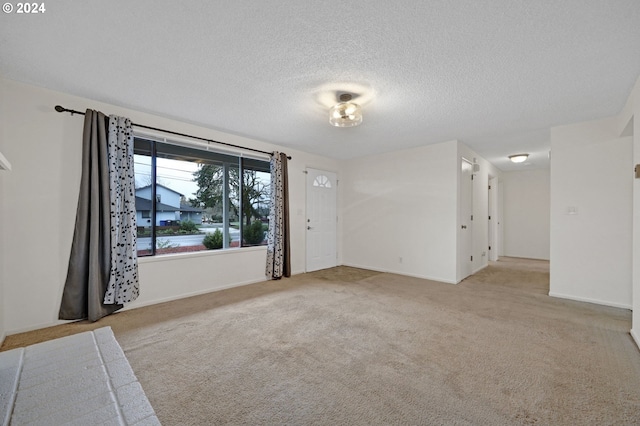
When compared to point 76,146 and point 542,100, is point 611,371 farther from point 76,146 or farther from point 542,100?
point 76,146

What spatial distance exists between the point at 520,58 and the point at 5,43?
3.97 metres

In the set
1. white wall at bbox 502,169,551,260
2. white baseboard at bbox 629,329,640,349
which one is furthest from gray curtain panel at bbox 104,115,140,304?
white wall at bbox 502,169,551,260

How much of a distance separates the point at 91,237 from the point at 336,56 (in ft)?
10.2

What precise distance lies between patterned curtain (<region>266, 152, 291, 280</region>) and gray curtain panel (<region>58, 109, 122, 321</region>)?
2255 millimetres

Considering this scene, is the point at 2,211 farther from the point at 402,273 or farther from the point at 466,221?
the point at 466,221

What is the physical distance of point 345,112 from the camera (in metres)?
2.87

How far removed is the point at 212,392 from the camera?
5.54 feet

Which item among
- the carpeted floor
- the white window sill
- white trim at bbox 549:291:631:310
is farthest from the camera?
the white window sill

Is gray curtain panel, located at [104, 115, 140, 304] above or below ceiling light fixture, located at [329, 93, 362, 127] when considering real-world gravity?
below

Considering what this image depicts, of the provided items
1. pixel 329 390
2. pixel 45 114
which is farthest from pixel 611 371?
pixel 45 114

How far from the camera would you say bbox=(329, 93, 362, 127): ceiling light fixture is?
2.85m

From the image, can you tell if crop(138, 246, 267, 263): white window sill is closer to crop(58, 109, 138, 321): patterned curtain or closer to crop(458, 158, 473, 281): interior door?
crop(58, 109, 138, 321): patterned curtain

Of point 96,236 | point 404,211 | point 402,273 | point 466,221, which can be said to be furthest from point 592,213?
point 96,236

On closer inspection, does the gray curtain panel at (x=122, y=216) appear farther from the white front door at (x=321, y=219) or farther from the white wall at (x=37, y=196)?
the white front door at (x=321, y=219)
